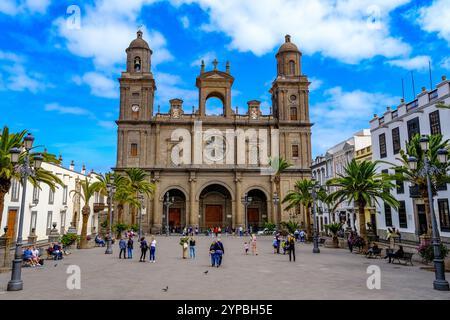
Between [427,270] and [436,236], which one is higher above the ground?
[436,236]

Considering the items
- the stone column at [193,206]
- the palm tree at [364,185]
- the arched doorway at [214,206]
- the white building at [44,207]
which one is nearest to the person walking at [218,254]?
the palm tree at [364,185]

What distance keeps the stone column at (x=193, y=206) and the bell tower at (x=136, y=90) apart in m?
11.9

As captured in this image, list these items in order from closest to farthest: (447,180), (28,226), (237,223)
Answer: (447,180), (28,226), (237,223)

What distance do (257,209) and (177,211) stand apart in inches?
484

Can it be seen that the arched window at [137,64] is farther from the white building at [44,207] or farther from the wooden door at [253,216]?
the wooden door at [253,216]

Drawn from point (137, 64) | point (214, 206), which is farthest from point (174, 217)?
point (137, 64)

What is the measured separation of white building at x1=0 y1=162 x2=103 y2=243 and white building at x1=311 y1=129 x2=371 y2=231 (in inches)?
1265

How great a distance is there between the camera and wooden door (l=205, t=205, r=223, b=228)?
50.2 metres

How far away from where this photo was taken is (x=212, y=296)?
10.7 m

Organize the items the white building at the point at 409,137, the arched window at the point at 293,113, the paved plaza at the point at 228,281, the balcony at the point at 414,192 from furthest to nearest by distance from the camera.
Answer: the arched window at the point at 293,113, the balcony at the point at 414,192, the white building at the point at 409,137, the paved plaza at the point at 228,281

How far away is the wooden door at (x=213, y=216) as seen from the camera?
50156 millimetres
